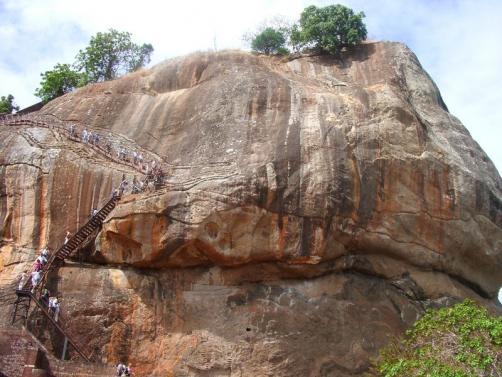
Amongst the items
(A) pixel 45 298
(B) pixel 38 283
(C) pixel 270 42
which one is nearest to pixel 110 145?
(B) pixel 38 283

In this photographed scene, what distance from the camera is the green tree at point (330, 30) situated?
27797 millimetres

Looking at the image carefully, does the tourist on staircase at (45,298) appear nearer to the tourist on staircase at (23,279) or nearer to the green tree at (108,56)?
the tourist on staircase at (23,279)

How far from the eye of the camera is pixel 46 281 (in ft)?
66.4

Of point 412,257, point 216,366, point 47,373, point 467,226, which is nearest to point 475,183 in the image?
point 467,226

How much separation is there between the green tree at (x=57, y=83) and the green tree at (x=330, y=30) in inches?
507

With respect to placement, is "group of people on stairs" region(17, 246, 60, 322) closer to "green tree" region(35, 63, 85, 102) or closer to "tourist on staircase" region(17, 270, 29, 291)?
"tourist on staircase" region(17, 270, 29, 291)

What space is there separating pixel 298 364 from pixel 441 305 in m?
5.93

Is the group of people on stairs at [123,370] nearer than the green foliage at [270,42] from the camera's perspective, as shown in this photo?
Yes

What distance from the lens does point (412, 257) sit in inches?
894

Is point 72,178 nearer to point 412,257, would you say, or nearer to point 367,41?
point 412,257

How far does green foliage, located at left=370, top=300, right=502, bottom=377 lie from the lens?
15.3m

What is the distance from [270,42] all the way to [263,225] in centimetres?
1161

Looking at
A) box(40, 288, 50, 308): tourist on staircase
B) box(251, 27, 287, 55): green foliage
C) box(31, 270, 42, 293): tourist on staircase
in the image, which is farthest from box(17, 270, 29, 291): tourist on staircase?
box(251, 27, 287, 55): green foliage

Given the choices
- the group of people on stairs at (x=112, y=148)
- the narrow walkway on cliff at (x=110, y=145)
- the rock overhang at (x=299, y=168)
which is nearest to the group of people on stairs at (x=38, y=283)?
the rock overhang at (x=299, y=168)
